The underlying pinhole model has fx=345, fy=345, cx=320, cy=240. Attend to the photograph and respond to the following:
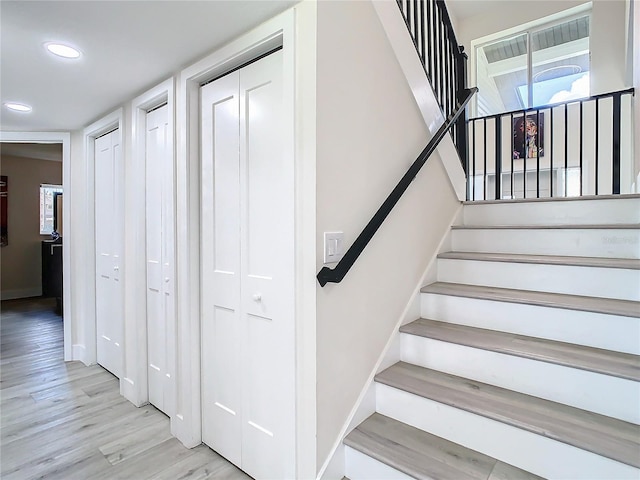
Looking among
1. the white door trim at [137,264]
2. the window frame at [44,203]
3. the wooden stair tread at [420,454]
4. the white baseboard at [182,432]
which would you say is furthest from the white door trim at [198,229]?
the window frame at [44,203]

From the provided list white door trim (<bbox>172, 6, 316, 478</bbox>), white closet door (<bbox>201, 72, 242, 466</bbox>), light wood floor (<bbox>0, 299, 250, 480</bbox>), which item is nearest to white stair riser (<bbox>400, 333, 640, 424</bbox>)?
white door trim (<bbox>172, 6, 316, 478</bbox>)

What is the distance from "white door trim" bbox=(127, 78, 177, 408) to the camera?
96.0 inches

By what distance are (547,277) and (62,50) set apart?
112 inches

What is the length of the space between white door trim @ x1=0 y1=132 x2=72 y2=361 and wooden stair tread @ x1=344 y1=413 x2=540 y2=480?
10.3ft

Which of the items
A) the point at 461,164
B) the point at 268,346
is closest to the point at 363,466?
the point at 268,346

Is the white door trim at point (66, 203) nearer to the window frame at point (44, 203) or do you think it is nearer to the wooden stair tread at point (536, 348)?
the wooden stair tread at point (536, 348)

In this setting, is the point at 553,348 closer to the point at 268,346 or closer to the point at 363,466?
the point at 363,466

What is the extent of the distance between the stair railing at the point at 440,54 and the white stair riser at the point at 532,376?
5.31 feet

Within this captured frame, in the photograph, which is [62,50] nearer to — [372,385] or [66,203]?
[66,203]

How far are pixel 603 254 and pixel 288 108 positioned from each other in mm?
1941

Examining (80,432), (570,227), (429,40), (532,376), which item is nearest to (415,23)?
(429,40)

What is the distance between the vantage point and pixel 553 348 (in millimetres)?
1540

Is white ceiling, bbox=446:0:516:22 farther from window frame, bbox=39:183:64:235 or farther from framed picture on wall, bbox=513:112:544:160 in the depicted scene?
window frame, bbox=39:183:64:235

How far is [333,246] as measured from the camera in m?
1.43
